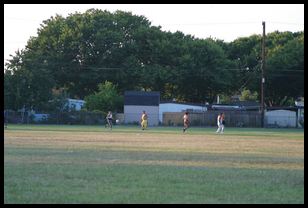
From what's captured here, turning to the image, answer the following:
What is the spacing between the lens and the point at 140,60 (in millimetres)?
92000

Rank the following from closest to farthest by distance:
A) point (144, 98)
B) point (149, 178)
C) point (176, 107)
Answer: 1. point (149, 178)
2. point (144, 98)
3. point (176, 107)

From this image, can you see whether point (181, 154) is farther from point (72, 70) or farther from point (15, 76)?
point (72, 70)

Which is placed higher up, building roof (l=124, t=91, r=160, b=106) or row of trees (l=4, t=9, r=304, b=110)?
row of trees (l=4, t=9, r=304, b=110)

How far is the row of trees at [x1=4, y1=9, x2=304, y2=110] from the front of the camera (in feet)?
292

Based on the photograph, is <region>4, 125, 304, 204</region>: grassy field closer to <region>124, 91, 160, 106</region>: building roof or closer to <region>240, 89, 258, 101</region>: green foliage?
<region>124, 91, 160, 106</region>: building roof

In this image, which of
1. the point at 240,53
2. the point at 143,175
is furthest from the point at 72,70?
the point at 143,175

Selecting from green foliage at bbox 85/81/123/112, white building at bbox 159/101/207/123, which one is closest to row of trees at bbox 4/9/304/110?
white building at bbox 159/101/207/123

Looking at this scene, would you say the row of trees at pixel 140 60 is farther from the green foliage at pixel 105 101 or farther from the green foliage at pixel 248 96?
the green foliage at pixel 248 96

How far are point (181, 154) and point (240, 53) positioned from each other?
7976cm

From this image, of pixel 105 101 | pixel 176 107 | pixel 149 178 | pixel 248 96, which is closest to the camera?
pixel 149 178

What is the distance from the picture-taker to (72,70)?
90125 millimetres

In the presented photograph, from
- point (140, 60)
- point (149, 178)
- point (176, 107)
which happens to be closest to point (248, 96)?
point (140, 60)

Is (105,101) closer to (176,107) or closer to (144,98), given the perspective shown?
(144,98)

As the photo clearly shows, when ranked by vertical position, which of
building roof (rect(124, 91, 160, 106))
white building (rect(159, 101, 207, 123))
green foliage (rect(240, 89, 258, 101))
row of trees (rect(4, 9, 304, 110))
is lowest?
→ white building (rect(159, 101, 207, 123))
